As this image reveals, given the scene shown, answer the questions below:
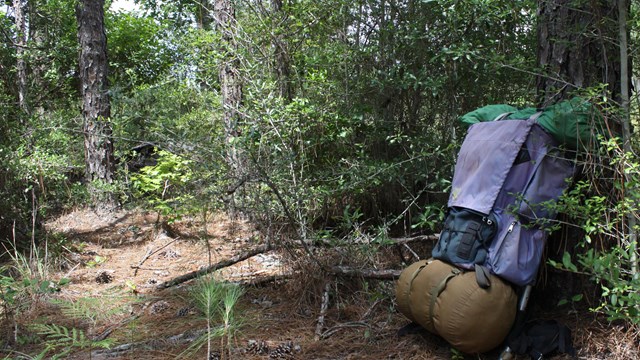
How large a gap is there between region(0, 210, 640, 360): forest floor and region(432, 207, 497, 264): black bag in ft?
1.89

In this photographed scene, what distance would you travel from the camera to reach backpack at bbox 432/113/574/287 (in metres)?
2.78

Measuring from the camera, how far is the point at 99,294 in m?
4.24

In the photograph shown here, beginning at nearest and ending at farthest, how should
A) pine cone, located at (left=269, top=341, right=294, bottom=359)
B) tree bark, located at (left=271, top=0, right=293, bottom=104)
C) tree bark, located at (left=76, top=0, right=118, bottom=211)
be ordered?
pine cone, located at (left=269, top=341, right=294, bottom=359)
tree bark, located at (left=271, top=0, right=293, bottom=104)
tree bark, located at (left=76, top=0, right=118, bottom=211)

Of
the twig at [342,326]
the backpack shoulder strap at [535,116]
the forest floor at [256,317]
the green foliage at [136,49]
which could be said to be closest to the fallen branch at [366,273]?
the forest floor at [256,317]

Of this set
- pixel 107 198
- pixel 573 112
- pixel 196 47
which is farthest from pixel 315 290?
pixel 107 198

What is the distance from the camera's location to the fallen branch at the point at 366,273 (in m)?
3.67

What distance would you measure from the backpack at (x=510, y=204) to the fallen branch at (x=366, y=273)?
73cm

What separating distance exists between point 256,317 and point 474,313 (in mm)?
1573

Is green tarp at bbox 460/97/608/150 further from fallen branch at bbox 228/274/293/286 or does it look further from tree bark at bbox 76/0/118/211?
tree bark at bbox 76/0/118/211

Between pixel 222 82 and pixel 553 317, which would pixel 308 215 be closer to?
pixel 222 82

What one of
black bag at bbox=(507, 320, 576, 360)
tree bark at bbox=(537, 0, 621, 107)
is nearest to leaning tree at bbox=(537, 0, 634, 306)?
tree bark at bbox=(537, 0, 621, 107)

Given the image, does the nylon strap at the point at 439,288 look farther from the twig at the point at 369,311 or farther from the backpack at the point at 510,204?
the twig at the point at 369,311

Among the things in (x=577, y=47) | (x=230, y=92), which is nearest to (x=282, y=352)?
(x=577, y=47)

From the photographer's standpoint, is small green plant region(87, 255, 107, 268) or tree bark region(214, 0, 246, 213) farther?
small green plant region(87, 255, 107, 268)
